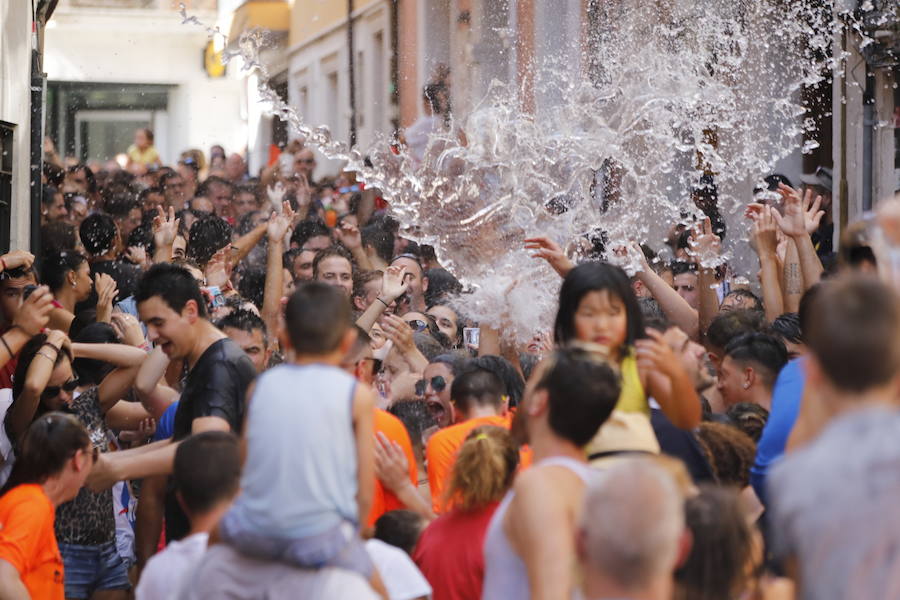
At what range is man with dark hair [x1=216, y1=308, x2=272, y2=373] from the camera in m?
6.95

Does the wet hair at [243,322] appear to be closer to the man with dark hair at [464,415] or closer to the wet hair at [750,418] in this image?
the man with dark hair at [464,415]

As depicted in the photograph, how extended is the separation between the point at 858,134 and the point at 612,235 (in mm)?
4637

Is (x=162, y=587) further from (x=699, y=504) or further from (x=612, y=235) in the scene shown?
(x=612, y=235)

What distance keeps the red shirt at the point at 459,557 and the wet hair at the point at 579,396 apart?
3.20 ft

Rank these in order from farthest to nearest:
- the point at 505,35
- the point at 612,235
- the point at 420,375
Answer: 1. the point at 505,35
2. the point at 612,235
3. the point at 420,375

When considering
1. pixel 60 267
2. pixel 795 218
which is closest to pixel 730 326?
pixel 795 218

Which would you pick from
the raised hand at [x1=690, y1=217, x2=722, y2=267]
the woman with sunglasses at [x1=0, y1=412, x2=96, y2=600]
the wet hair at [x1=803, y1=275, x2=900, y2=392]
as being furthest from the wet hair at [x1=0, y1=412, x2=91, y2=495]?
the raised hand at [x1=690, y1=217, x2=722, y2=267]

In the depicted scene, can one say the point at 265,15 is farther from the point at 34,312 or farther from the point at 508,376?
the point at 508,376

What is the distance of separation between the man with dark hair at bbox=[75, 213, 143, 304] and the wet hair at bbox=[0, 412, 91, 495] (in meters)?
4.01

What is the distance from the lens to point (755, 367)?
6.21 metres

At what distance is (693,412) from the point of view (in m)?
4.57

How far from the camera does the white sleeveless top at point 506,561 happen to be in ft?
12.9

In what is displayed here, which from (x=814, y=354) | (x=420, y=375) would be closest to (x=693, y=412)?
(x=814, y=354)

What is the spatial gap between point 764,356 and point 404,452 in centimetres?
155
